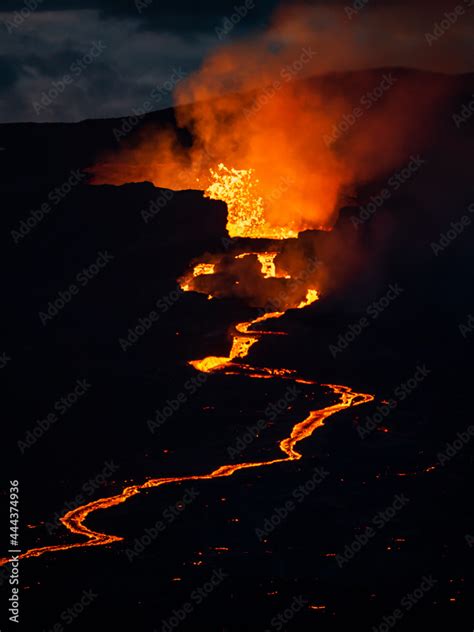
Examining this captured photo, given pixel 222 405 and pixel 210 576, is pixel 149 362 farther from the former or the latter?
pixel 210 576

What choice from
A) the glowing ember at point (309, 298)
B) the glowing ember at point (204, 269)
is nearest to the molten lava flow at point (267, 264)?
the glowing ember at point (204, 269)

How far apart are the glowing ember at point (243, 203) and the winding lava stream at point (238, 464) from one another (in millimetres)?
3686

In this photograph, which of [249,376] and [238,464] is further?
[249,376]

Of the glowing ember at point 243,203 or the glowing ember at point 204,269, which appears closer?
the glowing ember at point 204,269

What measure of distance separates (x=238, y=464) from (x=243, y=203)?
15.9 m

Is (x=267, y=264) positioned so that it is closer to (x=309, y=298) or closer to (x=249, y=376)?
(x=309, y=298)

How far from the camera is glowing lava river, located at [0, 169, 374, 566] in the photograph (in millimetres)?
18734

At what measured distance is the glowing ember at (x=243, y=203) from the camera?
3594 cm

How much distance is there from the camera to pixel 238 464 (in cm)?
2167

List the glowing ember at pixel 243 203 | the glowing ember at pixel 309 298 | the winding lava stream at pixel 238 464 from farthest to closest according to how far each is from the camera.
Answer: the glowing ember at pixel 243 203
the glowing ember at pixel 309 298
the winding lava stream at pixel 238 464

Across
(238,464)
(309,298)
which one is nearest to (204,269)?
(309,298)

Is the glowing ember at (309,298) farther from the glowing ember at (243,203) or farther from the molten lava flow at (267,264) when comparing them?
the glowing ember at (243,203)

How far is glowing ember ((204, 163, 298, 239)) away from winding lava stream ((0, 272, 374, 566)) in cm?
369

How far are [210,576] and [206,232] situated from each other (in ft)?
63.5
